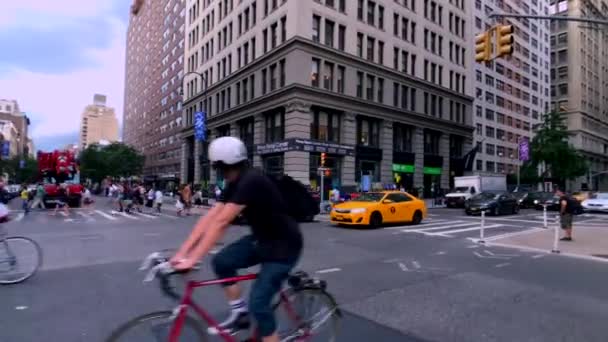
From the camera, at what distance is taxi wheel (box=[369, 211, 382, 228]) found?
15590 mm

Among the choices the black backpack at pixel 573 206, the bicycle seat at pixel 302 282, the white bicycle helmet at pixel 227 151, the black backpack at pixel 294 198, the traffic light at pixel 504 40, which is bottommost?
the bicycle seat at pixel 302 282

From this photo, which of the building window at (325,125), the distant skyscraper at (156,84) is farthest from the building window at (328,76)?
the distant skyscraper at (156,84)

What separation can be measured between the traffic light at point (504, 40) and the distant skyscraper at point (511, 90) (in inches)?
1817

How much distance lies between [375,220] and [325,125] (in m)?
17.7

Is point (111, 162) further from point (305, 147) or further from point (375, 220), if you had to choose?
point (375, 220)

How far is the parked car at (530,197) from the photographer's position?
31.1m

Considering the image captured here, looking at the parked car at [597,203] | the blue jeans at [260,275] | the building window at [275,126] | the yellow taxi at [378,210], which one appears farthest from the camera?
the building window at [275,126]

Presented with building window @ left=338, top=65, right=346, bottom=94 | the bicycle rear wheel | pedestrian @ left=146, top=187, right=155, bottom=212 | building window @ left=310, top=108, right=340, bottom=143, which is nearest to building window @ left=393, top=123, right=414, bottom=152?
building window @ left=310, top=108, right=340, bottom=143

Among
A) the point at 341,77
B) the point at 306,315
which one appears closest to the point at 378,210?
the point at 306,315

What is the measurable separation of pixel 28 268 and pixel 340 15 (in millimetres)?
30904

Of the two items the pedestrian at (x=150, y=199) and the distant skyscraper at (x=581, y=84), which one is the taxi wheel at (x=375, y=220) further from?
the distant skyscraper at (x=581, y=84)

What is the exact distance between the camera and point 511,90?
67250 mm

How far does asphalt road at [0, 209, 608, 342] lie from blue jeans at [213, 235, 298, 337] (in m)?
1.36

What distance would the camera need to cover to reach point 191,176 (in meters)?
49.9
